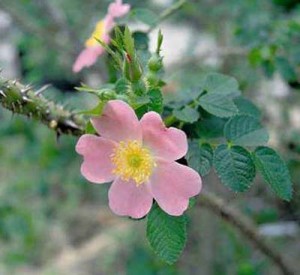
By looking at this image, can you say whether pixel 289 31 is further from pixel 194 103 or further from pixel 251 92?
pixel 251 92

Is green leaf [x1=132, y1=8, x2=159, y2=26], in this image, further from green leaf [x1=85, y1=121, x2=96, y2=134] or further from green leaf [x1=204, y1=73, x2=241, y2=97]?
green leaf [x1=85, y1=121, x2=96, y2=134]

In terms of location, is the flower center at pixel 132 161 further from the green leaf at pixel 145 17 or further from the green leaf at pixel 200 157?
the green leaf at pixel 145 17

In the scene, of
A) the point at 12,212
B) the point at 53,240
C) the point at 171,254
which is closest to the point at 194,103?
the point at 171,254

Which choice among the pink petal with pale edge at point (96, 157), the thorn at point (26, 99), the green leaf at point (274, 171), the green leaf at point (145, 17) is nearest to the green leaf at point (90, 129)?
the pink petal with pale edge at point (96, 157)

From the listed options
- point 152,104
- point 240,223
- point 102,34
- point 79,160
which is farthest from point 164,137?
point 79,160

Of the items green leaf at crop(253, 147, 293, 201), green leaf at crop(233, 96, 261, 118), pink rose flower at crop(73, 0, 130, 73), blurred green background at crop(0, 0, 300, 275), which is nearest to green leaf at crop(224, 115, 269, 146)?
green leaf at crop(253, 147, 293, 201)

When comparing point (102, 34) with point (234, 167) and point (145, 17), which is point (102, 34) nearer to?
point (145, 17)
